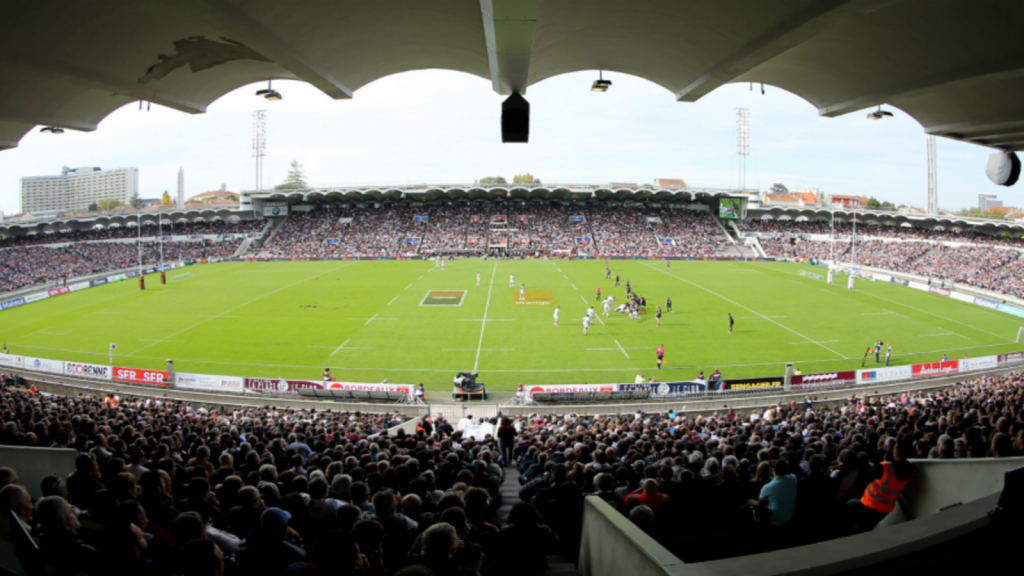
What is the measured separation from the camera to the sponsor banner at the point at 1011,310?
120 feet

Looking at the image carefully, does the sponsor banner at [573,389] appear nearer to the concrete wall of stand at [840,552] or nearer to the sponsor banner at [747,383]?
the sponsor banner at [747,383]

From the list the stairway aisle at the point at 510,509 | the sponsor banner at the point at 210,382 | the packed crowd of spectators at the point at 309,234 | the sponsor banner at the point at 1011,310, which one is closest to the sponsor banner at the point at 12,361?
the sponsor banner at the point at 210,382

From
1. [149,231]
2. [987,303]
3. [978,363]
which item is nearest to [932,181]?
[987,303]

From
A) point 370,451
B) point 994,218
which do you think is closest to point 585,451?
point 370,451

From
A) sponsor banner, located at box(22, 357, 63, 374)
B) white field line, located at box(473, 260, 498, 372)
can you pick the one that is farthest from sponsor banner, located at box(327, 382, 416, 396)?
sponsor banner, located at box(22, 357, 63, 374)

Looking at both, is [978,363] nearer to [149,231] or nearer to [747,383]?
[747,383]

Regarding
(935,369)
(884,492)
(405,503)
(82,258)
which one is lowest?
(935,369)

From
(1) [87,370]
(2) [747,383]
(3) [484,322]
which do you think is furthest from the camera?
(3) [484,322]

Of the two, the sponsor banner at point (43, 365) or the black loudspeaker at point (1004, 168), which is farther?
the sponsor banner at point (43, 365)

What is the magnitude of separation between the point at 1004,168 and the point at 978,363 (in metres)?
19.4

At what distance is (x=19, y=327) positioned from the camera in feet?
109

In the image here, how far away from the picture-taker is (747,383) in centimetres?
2106

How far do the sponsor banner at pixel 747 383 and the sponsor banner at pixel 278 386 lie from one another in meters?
15.0

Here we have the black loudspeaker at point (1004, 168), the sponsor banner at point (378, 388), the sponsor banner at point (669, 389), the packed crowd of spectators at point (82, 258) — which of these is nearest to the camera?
the black loudspeaker at point (1004, 168)
